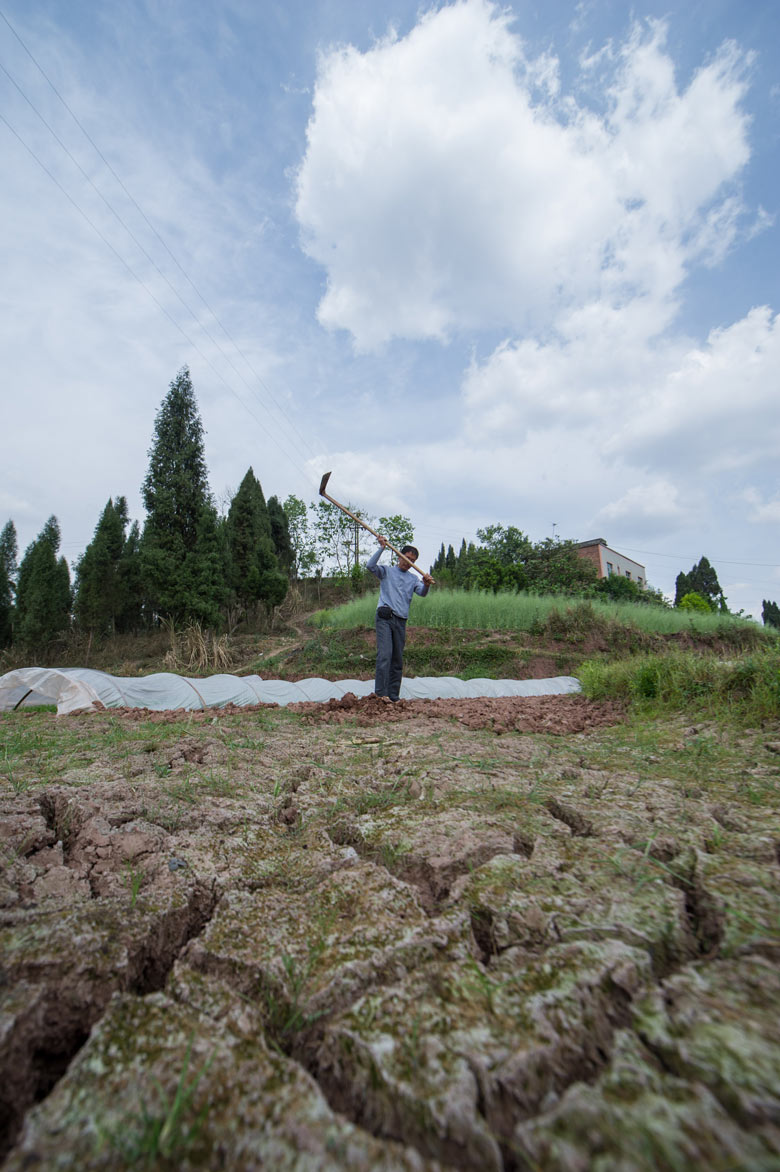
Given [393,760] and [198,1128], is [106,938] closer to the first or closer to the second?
[198,1128]

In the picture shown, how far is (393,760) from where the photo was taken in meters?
2.34

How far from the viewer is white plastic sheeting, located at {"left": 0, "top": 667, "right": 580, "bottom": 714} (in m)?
6.38

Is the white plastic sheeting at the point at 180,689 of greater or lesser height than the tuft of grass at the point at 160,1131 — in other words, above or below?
above

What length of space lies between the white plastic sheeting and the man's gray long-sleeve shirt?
4.11ft

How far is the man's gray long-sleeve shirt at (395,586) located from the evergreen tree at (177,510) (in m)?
10.4

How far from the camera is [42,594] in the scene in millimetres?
17000

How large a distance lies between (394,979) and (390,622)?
490cm

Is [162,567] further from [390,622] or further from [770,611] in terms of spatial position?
[770,611]

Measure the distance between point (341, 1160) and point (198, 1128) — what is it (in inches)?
6.4

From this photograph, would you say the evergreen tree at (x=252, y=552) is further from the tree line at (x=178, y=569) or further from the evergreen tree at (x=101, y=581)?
the evergreen tree at (x=101, y=581)

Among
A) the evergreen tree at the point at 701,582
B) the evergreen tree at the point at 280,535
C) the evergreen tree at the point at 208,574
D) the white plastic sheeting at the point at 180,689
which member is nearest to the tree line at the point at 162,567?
the evergreen tree at the point at 208,574

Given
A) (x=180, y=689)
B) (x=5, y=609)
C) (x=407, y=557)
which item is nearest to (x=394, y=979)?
(x=407, y=557)

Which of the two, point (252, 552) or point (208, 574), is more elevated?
point (252, 552)

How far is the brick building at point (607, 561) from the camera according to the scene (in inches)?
1152
